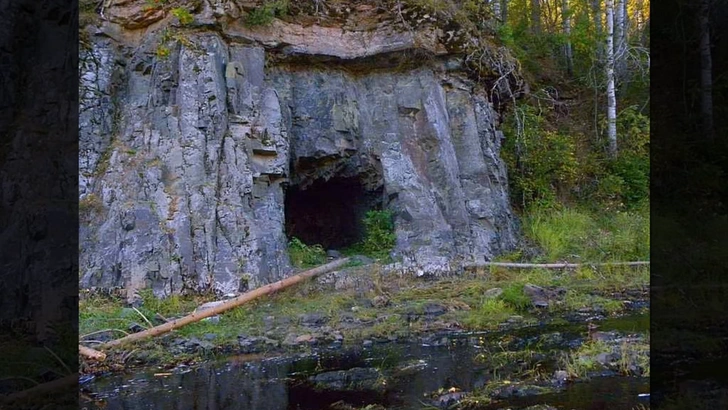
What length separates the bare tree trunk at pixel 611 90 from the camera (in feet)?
48.9

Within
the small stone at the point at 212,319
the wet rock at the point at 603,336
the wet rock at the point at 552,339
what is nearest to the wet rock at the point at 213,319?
the small stone at the point at 212,319

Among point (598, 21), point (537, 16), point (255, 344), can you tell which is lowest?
point (255, 344)

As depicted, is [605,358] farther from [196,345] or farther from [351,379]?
[196,345]

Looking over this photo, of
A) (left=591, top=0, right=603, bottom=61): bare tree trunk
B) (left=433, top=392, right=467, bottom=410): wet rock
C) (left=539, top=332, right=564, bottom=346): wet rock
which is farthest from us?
(left=591, top=0, right=603, bottom=61): bare tree trunk

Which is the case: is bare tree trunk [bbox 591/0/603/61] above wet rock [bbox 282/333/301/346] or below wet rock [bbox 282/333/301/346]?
above

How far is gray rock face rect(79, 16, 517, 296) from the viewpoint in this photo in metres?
9.34

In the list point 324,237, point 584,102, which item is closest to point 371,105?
point 324,237

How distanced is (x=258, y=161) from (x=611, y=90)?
9384 mm

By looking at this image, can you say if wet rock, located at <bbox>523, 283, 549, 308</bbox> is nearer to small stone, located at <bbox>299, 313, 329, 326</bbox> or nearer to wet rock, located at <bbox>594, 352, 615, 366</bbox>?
wet rock, located at <bbox>594, 352, 615, 366</bbox>

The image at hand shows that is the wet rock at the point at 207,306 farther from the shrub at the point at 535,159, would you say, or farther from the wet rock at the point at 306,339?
the shrub at the point at 535,159
